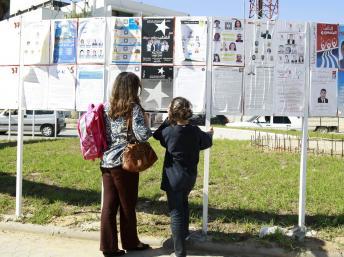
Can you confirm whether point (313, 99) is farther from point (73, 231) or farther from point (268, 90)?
point (73, 231)

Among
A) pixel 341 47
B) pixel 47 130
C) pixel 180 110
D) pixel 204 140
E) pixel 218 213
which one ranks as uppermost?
pixel 341 47

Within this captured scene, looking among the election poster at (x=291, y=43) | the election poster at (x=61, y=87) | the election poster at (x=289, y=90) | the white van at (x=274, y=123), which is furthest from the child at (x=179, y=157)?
the white van at (x=274, y=123)

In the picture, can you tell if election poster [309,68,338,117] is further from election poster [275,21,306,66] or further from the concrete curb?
the concrete curb

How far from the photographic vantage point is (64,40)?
6.51 meters

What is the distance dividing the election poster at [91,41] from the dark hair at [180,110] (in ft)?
5.27

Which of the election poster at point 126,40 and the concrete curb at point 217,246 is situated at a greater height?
the election poster at point 126,40

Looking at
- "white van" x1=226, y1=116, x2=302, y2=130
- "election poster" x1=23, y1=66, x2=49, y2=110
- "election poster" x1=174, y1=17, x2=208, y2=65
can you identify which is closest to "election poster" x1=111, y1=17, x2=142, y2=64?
"election poster" x1=174, y1=17, x2=208, y2=65

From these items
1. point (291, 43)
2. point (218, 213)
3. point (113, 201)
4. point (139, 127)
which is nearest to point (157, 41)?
point (139, 127)

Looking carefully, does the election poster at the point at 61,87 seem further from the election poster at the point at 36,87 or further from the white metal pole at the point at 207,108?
the white metal pole at the point at 207,108

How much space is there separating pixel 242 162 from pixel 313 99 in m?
4.98

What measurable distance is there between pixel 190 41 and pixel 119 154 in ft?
5.57

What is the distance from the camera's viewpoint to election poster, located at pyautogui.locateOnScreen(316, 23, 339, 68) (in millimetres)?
5977

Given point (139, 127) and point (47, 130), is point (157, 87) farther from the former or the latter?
point (47, 130)

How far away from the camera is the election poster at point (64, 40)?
6453mm
